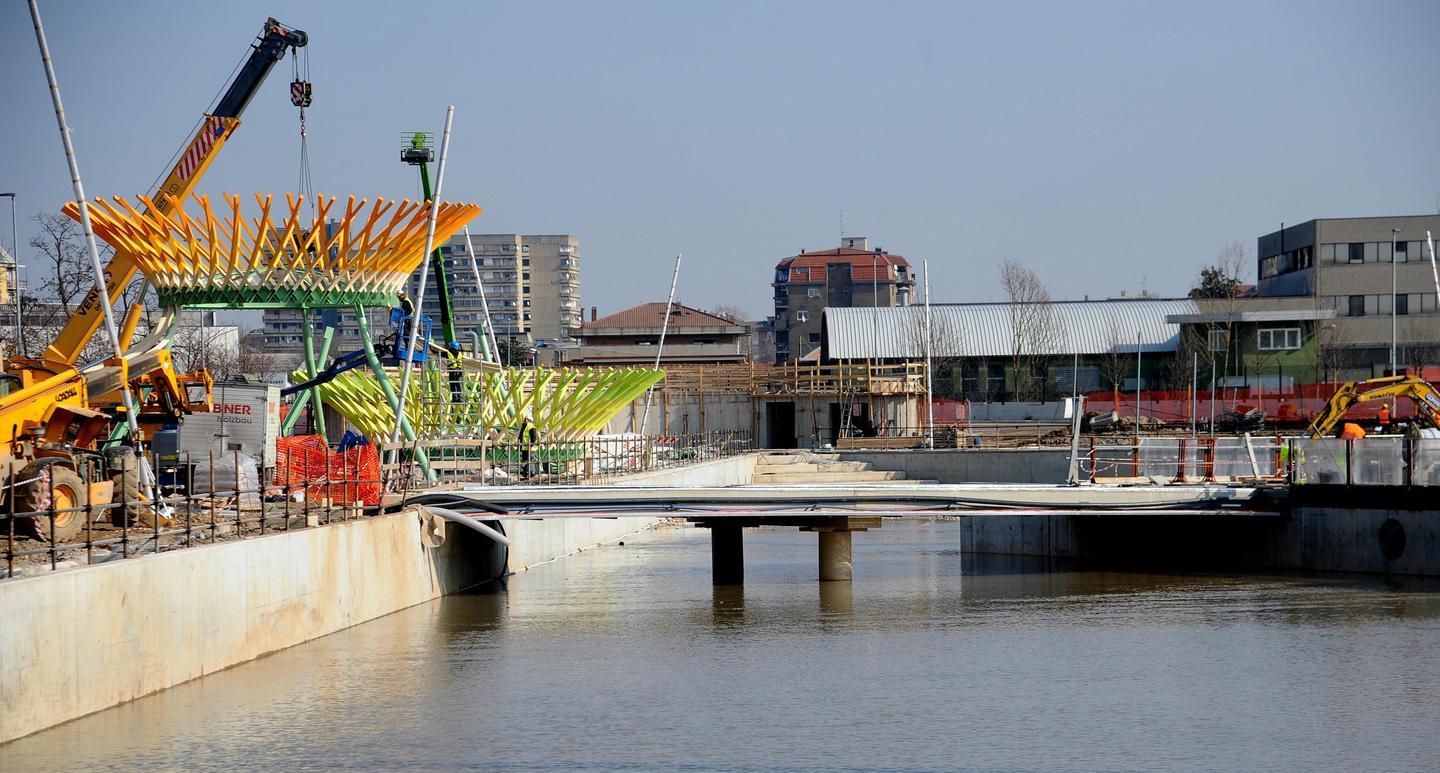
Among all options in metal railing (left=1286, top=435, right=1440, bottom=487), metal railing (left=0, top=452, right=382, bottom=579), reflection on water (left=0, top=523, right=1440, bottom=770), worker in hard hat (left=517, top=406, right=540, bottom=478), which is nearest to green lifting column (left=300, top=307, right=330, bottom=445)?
Answer: worker in hard hat (left=517, top=406, right=540, bottom=478)

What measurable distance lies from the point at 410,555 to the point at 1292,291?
74.5 meters

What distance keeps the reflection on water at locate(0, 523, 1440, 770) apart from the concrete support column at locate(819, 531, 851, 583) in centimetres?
33

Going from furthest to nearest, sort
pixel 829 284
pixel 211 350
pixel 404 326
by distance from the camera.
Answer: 1. pixel 829 284
2. pixel 211 350
3. pixel 404 326

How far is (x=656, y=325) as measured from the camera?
119 m

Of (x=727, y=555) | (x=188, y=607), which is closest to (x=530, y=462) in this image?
(x=727, y=555)

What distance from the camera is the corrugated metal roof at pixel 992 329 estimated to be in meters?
96.6

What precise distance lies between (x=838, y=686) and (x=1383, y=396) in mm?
26764

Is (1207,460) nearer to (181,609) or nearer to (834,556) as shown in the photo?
(834,556)

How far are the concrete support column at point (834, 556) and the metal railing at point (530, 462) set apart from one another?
8.01 meters

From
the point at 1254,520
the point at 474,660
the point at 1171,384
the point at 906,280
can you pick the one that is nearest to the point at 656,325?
the point at 1171,384

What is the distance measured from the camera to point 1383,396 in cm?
4588

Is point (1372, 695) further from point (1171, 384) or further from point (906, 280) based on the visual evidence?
point (906, 280)

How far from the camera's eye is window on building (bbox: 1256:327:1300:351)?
88.9 metres

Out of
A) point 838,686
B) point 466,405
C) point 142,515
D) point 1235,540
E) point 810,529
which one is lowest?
point 838,686
